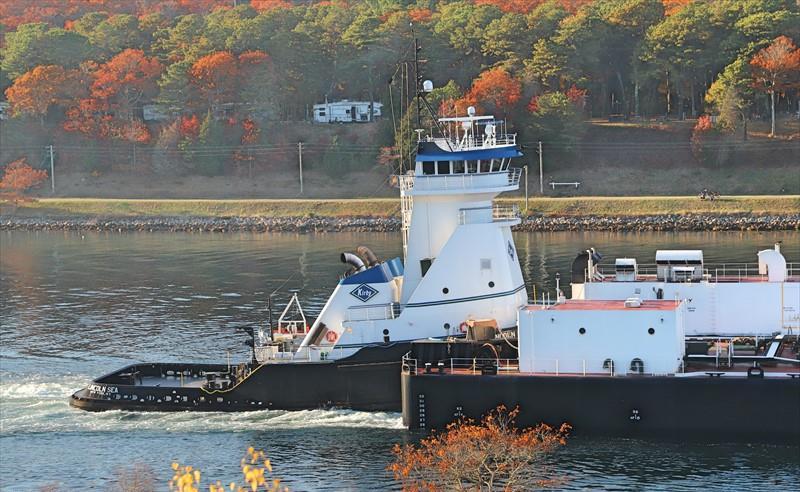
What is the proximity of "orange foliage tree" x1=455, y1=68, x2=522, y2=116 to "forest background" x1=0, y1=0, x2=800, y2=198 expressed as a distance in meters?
0.16

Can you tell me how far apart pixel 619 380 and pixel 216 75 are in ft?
297

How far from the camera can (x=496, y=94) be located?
107000 mm

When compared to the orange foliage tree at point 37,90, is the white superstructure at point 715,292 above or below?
below

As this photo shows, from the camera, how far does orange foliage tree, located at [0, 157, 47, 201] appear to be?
372ft

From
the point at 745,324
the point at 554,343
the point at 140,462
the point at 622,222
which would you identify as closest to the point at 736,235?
the point at 622,222

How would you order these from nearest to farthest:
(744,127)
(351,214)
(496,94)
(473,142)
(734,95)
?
(473,142) < (351,214) < (734,95) < (744,127) < (496,94)

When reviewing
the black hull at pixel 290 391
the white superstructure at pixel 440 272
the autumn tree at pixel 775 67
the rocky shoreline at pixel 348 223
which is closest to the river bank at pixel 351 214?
the rocky shoreline at pixel 348 223

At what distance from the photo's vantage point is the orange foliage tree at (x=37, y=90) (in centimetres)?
12481

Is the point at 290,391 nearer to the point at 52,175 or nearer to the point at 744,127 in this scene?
the point at 744,127

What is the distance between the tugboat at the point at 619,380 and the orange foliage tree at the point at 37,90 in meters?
95.1

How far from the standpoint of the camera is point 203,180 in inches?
4422

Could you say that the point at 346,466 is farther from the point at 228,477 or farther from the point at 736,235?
the point at 736,235

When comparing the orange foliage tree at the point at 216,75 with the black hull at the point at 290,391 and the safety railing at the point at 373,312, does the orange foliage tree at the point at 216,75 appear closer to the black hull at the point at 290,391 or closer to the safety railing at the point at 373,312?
the black hull at the point at 290,391

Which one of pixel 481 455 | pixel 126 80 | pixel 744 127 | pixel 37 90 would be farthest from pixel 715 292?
pixel 37 90
